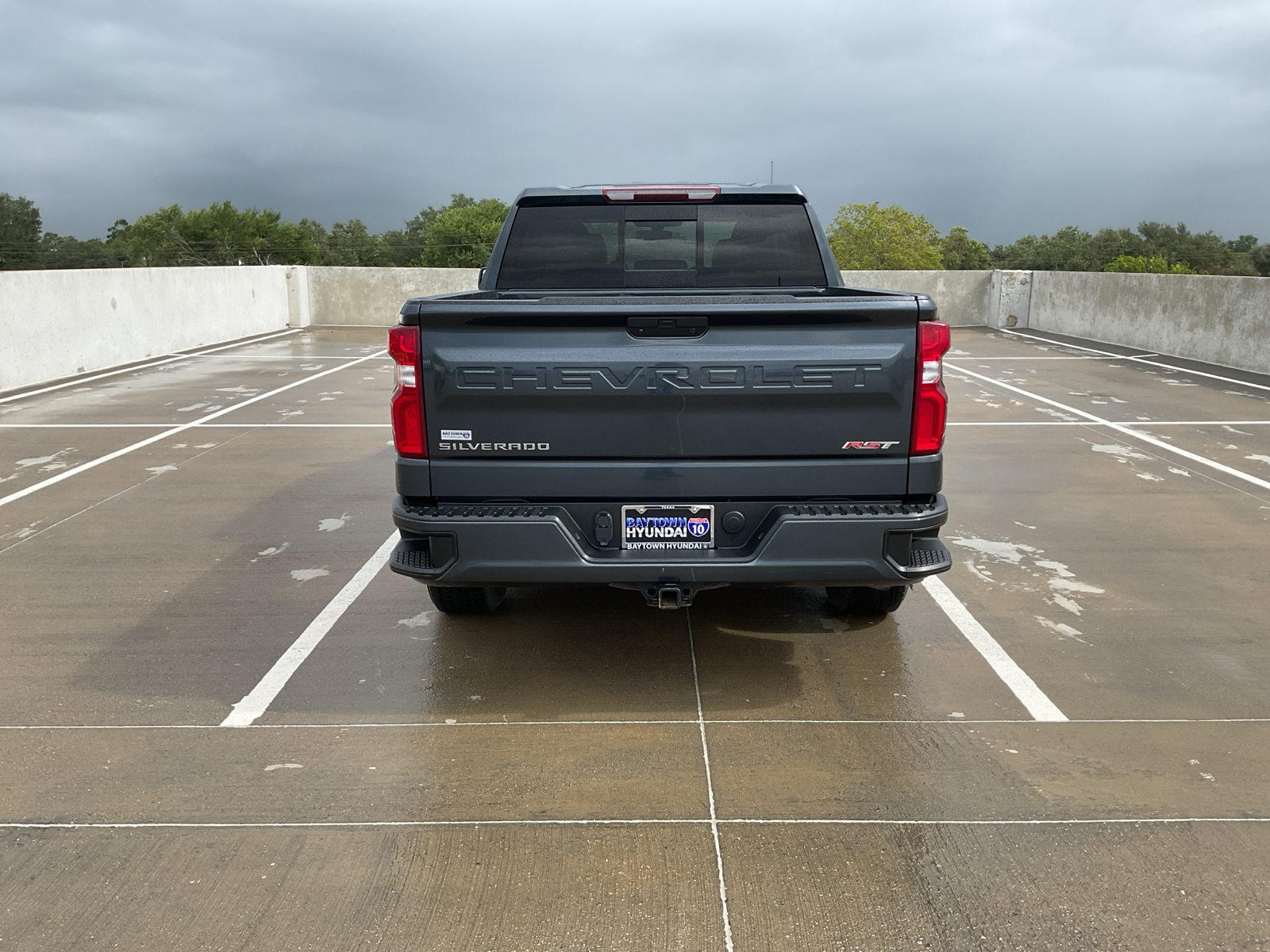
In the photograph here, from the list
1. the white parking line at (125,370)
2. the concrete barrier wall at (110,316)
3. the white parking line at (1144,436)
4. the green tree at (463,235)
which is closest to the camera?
the white parking line at (1144,436)

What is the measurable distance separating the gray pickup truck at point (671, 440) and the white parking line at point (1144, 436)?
5.83 meters

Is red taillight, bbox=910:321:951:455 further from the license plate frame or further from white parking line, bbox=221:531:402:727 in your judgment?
white parking line, bbox=221:531:402:727

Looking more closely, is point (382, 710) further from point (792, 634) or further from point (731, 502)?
point (792, 634)

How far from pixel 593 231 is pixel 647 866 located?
10.5ft

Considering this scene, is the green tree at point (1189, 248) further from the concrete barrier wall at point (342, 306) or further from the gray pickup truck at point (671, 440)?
the gray pickup truck at point (671, 440)

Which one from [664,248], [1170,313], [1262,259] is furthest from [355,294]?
[1262,259]

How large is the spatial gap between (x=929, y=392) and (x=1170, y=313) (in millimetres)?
16970

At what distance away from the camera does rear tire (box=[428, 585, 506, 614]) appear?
500 centimetres

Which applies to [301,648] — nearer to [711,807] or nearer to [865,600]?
[711,807]

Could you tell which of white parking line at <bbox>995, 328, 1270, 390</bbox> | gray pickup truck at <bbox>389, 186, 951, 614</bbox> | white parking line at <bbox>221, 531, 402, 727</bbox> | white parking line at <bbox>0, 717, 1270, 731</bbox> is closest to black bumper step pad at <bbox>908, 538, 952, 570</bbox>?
gray pickup truck at <bbox>389, 186, 951, 614</bbox>

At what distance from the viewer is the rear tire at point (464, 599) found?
16.4 ft

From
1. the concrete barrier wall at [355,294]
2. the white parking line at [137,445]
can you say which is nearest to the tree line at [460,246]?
the concrete barrier wall at [355,294]

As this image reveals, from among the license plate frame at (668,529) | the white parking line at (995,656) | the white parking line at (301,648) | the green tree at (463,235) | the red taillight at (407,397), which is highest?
the green tree at (463,235)

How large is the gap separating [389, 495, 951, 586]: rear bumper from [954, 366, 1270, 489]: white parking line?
578cm
